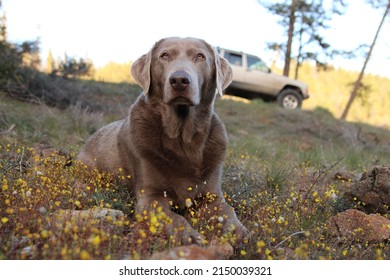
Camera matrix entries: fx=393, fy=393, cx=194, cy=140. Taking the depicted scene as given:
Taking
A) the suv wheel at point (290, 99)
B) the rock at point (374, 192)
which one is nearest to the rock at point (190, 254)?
the rock at point (374, 192)

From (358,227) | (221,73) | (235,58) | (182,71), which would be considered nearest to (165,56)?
(182,71)

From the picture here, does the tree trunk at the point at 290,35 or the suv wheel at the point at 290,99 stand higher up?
the tree trunk at the point at 290,35

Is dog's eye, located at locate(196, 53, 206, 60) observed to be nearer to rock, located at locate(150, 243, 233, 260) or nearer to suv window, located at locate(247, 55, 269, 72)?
rock, located at locate(150, 243, 233, 260)

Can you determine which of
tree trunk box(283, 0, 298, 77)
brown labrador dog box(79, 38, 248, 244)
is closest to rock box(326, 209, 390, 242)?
brown labrador dog box(79, 38, 248, 244)

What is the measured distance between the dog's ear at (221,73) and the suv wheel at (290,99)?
12.8m

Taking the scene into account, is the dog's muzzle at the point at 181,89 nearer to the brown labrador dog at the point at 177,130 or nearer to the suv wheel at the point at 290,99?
the brown labrador dog at the point at 177,130

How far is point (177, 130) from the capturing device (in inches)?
140

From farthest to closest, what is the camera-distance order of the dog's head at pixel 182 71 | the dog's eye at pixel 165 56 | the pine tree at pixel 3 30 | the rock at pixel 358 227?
the pine tree at pixel 3 30 → the dog's eye at pixel 165 56 → the dog's head at pixel 182 71 → the rock at pixel 358 227

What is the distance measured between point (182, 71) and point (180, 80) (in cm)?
10

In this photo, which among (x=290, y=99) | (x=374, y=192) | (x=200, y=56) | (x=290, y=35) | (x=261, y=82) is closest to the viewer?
(x=200, y=56)

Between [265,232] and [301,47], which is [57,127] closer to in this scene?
[265,232]

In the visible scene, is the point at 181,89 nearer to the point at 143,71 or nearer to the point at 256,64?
the point at 143,71

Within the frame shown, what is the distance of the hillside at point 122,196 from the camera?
2.33 metres
